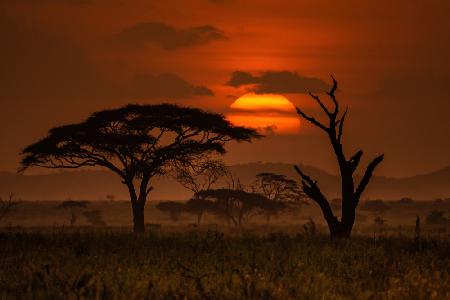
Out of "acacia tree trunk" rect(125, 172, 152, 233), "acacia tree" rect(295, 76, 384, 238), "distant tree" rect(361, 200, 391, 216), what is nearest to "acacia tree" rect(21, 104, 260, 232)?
"acacia tree trunk" rect(125, 172, 152, 233)

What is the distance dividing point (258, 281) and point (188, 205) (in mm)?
79427

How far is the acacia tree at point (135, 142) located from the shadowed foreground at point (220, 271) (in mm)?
28938

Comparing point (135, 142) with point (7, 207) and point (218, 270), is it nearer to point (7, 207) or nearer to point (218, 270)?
point (7, 207)

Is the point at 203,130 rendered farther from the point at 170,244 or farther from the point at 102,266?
the point at 102,266

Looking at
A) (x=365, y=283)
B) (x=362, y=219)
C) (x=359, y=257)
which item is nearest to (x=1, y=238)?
(x=359, y=257)

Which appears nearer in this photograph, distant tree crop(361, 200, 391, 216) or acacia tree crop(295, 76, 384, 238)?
acacia tree crop(295, 76, 384, 238)

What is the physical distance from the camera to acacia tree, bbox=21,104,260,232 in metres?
46.0

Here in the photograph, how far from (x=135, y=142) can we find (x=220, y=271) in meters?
34.3

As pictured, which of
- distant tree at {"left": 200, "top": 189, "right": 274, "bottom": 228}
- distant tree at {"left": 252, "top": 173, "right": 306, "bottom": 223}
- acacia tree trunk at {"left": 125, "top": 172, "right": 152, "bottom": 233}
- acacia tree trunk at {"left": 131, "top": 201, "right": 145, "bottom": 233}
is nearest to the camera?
acacia tree trunk at {"left": 131, "top": 201, "right": 145, "bottom": 233}

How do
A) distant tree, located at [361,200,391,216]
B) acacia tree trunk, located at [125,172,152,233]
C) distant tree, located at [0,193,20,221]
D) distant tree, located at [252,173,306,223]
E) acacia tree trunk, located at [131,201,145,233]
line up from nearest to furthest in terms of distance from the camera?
acacia tree trunk, located at [131,201,145,233] → acacia tree trunk, located at [125,172,152,233] → distant tree, located at [0,193,20,221] → distant tree, located at [252,173,306,223] → distant tree, located at [361,200,391,216]

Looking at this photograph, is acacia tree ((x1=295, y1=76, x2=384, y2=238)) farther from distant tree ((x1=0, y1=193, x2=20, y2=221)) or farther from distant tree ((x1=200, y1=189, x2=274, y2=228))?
distant tree ((x1=200, y1=189, x2=274, y2=228))

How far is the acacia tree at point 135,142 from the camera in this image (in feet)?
151

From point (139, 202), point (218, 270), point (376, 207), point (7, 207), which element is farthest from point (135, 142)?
point (376, 207)

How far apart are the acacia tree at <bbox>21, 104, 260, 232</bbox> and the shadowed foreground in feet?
94.9
